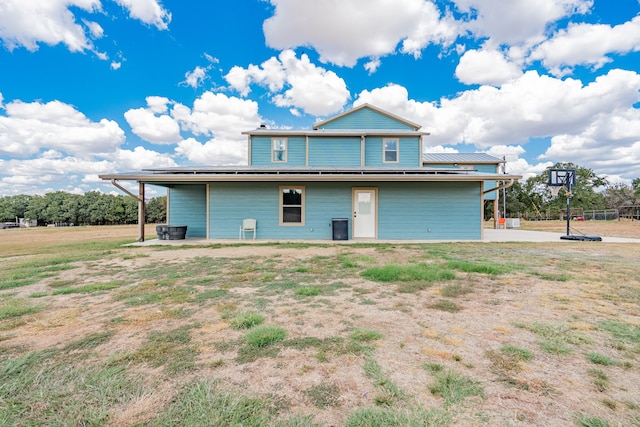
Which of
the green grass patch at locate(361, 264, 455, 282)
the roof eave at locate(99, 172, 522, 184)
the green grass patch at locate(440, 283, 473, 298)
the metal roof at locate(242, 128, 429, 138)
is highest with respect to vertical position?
the metal roof at locate(242, 128, 429, 138)

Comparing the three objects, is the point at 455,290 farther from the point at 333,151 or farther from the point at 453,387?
the point at 333,151

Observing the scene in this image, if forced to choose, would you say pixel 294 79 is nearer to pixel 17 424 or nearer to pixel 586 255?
pixel 586 255

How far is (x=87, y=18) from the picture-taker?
13.4 m

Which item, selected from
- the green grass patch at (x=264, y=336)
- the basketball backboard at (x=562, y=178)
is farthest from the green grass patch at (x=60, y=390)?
the basketball backboard at (x=562, y=178)

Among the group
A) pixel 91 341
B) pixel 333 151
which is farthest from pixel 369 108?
pixel 91 341

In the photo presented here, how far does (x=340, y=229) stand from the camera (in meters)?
10.5

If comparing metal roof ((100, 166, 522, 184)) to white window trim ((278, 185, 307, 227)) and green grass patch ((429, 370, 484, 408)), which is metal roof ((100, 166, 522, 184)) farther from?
green grass patch ((429, 370, 484, 408))

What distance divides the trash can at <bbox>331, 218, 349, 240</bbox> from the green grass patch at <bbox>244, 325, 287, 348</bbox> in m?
7.88

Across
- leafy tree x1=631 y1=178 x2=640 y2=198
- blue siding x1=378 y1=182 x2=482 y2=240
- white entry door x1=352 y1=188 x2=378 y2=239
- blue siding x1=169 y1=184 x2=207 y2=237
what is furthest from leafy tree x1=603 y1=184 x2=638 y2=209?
blue siding x1=169 y1=184 x2=207 y2=237

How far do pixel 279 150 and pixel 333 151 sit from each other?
2.78 meters

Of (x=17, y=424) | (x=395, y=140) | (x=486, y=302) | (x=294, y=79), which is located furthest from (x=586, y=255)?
(x=294, y=79)

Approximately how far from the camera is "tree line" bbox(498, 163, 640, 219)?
117 feet

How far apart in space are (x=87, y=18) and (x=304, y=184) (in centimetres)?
1452

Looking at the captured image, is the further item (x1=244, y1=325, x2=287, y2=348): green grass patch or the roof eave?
the roof eave
